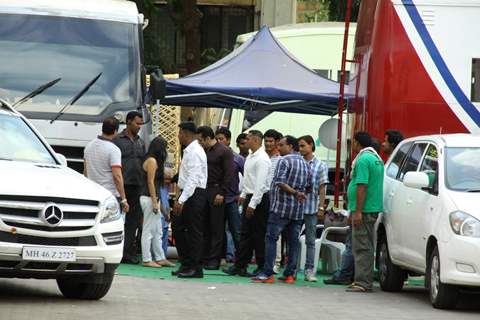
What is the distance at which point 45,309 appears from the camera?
1248cm

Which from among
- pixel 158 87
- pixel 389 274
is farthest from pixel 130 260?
pixel 389 274

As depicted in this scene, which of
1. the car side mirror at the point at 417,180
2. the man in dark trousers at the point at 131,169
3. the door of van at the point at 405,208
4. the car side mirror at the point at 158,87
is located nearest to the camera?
the car side mirror at the point at 417,180

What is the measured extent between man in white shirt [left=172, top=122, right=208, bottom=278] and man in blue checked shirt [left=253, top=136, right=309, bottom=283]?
839 millimetres

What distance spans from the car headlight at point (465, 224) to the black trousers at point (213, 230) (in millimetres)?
4886

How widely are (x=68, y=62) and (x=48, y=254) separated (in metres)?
7.05

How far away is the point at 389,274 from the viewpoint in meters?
16.7

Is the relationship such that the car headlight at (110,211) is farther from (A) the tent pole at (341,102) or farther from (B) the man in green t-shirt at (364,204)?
(A) the tent pole at (341,102)

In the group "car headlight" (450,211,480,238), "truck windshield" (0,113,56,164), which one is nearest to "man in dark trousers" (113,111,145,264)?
"truck windshield" (0,113,56,164)

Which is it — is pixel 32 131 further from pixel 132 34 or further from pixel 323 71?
pixel 323 71

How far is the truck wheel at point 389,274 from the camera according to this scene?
1666 cm

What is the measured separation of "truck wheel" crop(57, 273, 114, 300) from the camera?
13273 mm

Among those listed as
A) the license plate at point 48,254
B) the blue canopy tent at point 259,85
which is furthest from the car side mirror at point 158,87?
the license plate at point 48,254

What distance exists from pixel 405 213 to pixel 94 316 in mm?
4922

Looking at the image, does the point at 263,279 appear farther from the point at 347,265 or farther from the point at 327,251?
the point at 327,251
